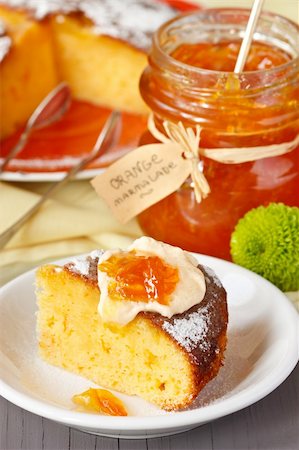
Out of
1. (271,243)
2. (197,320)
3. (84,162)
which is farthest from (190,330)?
(84,162)

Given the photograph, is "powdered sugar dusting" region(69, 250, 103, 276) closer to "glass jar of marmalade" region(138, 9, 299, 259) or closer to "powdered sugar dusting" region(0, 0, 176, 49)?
"glass jar of marmalade" region(138, 9, 299, 259)

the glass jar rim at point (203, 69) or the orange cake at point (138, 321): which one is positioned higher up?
the glass jar rim at point (203, 69)

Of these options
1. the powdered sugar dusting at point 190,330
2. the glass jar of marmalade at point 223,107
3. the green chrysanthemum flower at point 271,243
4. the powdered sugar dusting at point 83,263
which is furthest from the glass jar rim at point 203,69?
the powdered sugar dusting at point 190,330

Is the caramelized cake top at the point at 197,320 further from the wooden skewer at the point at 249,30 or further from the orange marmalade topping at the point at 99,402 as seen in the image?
the wooden skewer at the point at 249,30

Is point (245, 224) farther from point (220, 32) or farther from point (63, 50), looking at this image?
point (63, 50)

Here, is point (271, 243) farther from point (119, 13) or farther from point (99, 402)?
point (119, 13)
